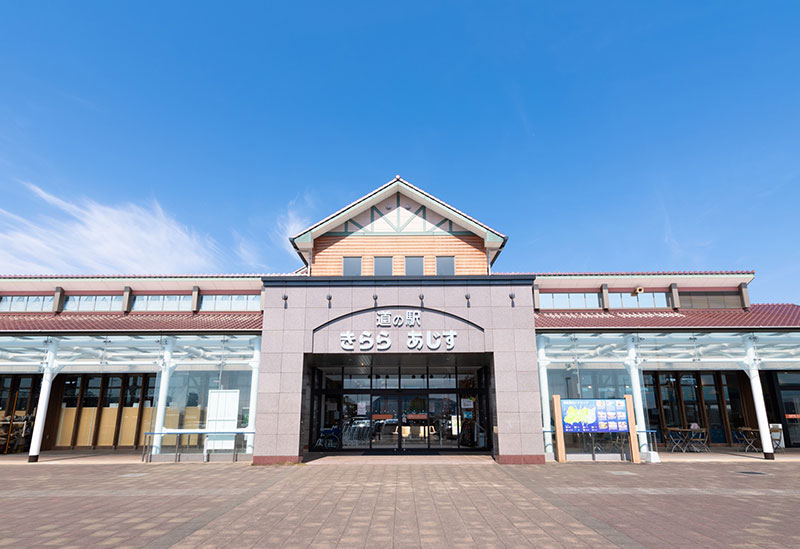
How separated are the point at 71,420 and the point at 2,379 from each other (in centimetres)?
365

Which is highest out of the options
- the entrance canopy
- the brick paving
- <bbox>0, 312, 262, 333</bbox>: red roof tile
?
<bbox>0, 312, 262, 333</bbox>: red roof tile

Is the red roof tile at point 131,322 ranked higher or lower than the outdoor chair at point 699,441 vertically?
higher

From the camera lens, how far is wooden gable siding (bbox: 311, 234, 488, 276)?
19484 millimetres

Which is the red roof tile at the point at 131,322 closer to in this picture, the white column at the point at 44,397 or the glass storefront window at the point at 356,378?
the white column at the point at 44,397

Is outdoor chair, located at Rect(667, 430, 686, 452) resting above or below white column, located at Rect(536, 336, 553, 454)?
below

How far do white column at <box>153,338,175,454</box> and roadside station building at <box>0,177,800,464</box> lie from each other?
7 cm

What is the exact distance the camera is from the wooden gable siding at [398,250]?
767 inches

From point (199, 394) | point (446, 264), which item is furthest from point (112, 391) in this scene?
point (446, 264)

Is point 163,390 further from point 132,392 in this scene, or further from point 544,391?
point 544,391

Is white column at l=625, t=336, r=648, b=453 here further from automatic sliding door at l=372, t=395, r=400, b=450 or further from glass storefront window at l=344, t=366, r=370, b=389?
glass storefront window at l=344, t=366, r=370, b=389

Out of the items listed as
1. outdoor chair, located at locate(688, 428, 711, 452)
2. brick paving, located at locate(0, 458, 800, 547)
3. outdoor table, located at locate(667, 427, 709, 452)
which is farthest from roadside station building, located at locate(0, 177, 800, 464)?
brick paving, located at locate(0, 458, 800, 547)

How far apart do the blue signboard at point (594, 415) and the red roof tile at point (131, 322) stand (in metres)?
11.5

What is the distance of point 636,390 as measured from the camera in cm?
1650

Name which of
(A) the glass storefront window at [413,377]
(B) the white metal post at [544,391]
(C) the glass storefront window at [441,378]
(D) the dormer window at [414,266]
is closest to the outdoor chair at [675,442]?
(B) the white metal post at [544,391]
